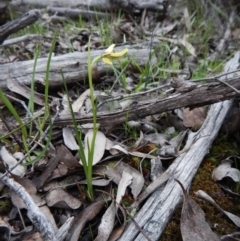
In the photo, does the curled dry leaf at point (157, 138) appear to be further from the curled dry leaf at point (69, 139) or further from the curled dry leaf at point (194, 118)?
the curled dry leaf at point (69, 139)

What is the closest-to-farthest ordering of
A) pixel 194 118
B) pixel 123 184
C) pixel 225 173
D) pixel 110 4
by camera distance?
1. pixel 123 184
2. pixel 225 173
3. pixel 194 118
4. pixel 110 4

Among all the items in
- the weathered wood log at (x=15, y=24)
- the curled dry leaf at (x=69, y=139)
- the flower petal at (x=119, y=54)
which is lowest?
the curled dry leaf at (x=69, y=139)

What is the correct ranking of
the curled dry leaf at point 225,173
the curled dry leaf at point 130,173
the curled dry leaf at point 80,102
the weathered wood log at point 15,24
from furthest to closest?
the weathered wood log at point 15,24, the curled dry leaf at point 80,102, the curled dry leaf at point 225,173, the curled dry leaf at point 130,173

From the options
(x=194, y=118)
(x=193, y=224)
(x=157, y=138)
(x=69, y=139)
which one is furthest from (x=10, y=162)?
(x=194, y=118)

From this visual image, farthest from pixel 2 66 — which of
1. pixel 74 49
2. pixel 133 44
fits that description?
pixel 133 44

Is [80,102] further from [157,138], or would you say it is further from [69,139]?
[157,138]

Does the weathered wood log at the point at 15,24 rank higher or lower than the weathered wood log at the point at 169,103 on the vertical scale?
higher

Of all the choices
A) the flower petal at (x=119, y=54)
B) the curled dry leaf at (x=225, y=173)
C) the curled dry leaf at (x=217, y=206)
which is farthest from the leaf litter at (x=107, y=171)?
the flower petal at (x=119, y=54)
